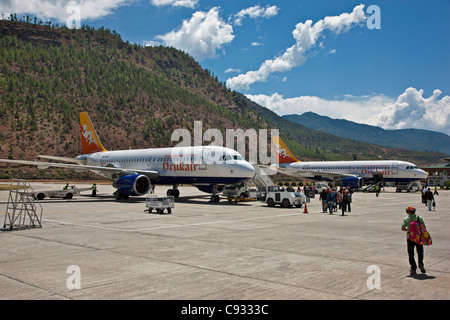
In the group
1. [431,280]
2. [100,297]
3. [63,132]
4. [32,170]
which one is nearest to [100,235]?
[100,297]

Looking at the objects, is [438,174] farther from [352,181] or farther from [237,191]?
[237,191]

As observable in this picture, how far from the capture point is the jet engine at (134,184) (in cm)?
3250

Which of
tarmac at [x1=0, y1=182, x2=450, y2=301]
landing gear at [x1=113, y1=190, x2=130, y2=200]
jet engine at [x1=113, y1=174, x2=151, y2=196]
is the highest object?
jet engine at [x1=113, y1=174, x2=151, y2=196]

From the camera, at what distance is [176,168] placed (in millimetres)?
34281

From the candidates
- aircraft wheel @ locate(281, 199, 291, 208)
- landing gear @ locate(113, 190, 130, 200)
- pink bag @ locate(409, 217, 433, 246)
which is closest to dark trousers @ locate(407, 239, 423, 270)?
pink bag @ locate(409, 217, 433, 246)

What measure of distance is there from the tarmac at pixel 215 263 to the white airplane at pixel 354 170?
127 feet

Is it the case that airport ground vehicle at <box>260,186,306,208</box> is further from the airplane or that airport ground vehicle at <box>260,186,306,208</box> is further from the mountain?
the mountain

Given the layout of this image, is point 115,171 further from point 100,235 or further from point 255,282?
point 255,282

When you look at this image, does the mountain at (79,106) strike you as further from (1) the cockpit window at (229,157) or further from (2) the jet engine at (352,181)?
(1) the cockpit window at (229,157)

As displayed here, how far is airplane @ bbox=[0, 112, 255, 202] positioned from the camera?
30.9m

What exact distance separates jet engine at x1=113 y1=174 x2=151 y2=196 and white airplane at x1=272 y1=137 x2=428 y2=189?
108ft

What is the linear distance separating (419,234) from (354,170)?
51.9m

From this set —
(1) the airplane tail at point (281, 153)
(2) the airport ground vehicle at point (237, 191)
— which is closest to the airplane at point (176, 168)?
(2) the airport ground vehicle at point (237, 191)
